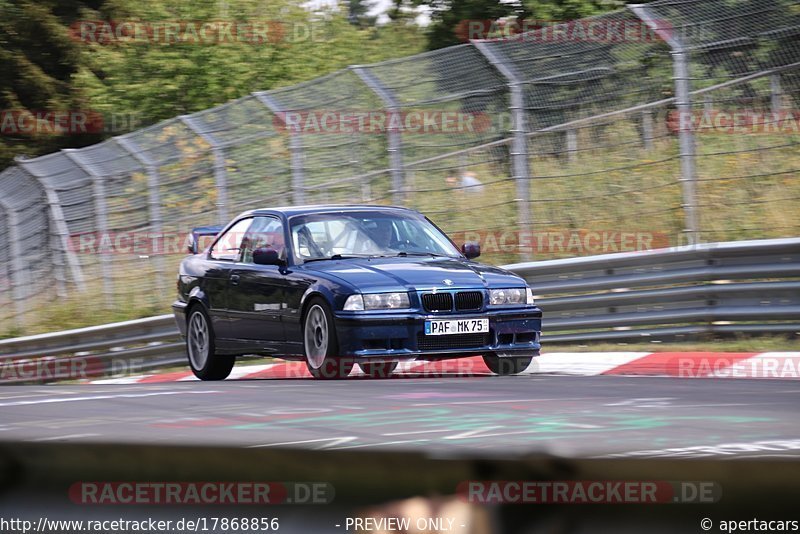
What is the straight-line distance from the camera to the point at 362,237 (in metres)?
9.74

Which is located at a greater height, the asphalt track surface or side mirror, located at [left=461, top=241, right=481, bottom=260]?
side mirror, located at [left=461, top=241, right=481, bottom=260]

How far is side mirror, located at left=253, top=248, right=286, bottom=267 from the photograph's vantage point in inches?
377

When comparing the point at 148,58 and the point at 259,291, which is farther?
the point at 148,58

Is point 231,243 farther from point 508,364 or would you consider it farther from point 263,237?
point 508,364

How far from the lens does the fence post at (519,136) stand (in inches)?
474

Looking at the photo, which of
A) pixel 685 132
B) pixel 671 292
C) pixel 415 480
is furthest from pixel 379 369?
pixel 415 480

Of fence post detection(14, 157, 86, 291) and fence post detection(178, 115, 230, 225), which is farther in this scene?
fence post detection(14, 157, 86, 291)

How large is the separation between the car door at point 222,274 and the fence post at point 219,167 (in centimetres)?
488

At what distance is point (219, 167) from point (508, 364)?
7.39m

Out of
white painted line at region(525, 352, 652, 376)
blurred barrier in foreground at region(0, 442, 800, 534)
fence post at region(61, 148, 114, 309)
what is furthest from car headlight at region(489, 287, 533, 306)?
fence post at region(61, 148, 114, 309)

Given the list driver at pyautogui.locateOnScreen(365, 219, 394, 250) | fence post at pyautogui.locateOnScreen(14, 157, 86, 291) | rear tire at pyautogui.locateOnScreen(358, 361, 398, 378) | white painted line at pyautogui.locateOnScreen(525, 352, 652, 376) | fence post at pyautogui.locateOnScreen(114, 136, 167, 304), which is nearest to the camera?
rear tire at pyautogui.locateOnScreen(358, 361, 398, 378)

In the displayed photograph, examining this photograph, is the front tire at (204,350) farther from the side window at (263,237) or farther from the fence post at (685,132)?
the fence post at (685,132)

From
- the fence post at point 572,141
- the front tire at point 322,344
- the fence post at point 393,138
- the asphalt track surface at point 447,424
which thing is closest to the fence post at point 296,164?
the fence post at point 393,138

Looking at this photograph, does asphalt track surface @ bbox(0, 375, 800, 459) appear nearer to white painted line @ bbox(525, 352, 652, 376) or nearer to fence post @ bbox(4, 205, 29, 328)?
white painted line @ bbox(525, 352, 652, 376)
